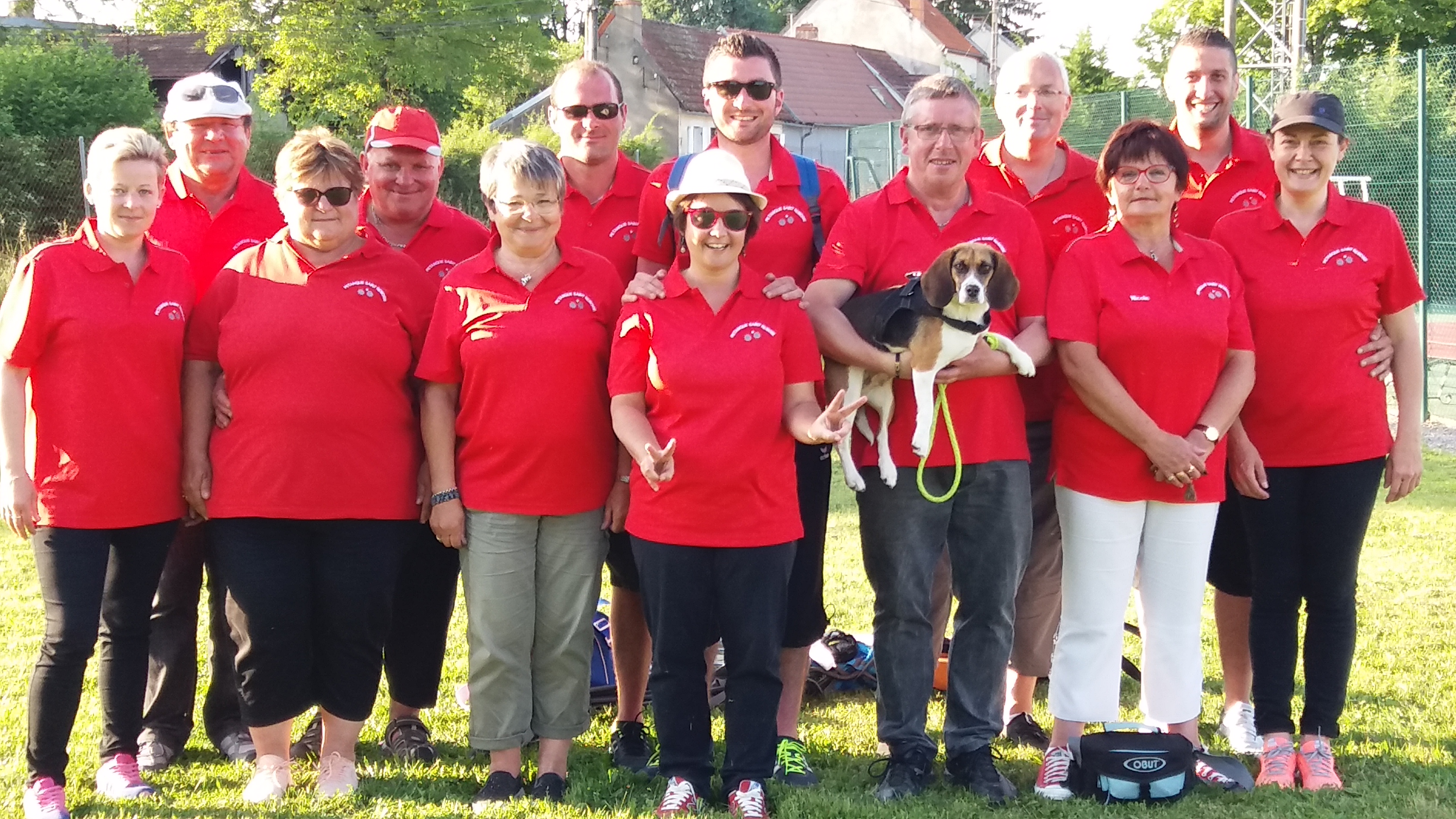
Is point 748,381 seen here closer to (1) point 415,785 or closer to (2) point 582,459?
(2) point 582,459

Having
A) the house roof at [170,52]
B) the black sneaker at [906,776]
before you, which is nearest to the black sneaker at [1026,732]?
the black sneaker at [906,776]

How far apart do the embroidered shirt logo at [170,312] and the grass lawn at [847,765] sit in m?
1.48

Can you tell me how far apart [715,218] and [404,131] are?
133 cm

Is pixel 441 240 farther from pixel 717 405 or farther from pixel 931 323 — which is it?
pixel 931 323

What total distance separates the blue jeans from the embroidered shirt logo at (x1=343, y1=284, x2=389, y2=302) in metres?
1.58

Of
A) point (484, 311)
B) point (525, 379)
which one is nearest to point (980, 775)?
point (525, 379)

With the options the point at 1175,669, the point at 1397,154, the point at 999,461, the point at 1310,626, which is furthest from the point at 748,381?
the point at 1397,154

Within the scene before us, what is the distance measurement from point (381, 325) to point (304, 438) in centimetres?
40

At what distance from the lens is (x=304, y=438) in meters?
3.63

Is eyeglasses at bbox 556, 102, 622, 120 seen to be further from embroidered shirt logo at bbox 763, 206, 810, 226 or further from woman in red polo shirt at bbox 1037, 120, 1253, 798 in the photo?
woman in red polo shirt at bbox 1037, 120, 1253, 798

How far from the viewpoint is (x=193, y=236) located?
4.20 metres

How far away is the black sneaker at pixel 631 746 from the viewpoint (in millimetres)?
4207

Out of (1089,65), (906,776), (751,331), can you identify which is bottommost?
(906,776)

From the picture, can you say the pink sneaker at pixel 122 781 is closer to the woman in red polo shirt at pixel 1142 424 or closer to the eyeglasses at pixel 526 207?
the eyeglasses at pixel 526 207
